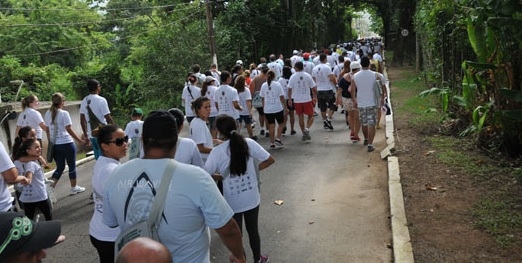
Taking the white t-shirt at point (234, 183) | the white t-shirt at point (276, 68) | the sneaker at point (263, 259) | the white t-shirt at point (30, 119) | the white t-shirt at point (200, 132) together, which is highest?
the white t-shirt at point (276, 68)

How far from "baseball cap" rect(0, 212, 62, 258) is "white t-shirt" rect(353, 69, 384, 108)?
804cm

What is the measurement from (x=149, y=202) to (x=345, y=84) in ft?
27.6

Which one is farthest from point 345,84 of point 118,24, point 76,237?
point 118,24

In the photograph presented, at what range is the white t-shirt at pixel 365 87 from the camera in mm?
9289

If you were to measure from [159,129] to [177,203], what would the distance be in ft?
1.47

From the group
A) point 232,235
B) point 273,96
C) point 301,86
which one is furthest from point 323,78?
point 232,235

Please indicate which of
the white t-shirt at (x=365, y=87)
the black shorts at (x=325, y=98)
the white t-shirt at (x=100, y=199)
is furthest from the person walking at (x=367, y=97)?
the white t-shirt at (x=100, y=199)

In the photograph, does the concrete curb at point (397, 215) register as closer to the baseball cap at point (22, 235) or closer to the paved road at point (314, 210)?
the paved road at point (314, 210)

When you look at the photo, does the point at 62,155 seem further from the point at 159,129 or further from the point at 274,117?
the point at 159,129

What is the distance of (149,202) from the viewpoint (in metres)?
2.64

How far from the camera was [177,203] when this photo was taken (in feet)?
8.55

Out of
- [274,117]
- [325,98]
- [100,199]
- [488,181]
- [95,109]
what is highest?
[95,109]

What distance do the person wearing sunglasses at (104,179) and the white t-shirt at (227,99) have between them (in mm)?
5390

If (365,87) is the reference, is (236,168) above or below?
below
